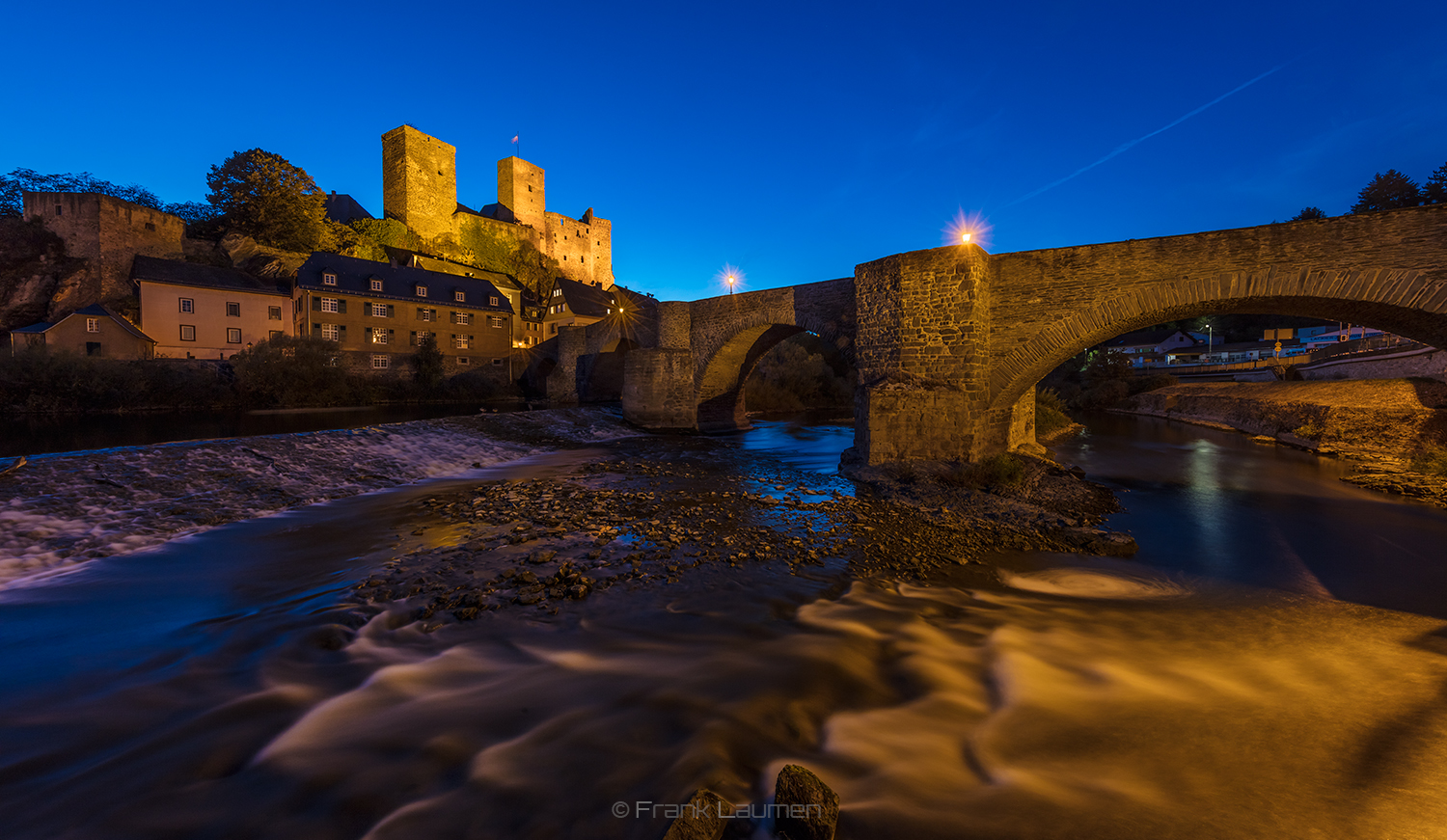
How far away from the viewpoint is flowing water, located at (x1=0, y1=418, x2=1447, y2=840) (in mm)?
2549

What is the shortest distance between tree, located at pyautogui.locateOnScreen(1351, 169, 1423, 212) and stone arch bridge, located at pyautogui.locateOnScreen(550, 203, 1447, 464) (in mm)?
49299

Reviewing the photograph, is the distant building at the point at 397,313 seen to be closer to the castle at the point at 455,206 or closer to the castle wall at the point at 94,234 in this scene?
the castle wall at the point at 94,234

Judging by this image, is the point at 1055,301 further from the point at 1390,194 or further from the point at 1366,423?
the point at 1390,194

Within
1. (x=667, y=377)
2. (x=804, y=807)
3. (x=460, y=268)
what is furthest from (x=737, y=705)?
(x=460, y=268)

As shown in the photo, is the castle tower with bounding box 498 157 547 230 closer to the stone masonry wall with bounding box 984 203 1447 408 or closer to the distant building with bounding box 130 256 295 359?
the distant building with bounding box 130 256 295 359

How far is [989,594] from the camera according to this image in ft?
16.9

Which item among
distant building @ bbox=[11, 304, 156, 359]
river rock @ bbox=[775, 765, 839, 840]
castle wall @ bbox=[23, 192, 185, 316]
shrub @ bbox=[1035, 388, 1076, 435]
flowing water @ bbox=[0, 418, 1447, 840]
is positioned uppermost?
castle wall @ bbox=[23, 192, 185, 316]

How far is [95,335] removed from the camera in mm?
26828

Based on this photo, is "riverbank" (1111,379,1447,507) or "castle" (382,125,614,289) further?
"castle" (382,125,614,289)

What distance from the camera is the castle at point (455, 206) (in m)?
49.6

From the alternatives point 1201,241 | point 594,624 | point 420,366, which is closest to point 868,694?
point 594,624

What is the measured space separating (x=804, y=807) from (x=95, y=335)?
41.6 metres

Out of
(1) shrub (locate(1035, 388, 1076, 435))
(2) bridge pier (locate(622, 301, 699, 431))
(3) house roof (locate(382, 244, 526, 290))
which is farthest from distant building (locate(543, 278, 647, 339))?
(1) shrub (locate(1035, 388, 1076, 435))

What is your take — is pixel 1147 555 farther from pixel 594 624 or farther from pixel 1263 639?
pixel 594 624
